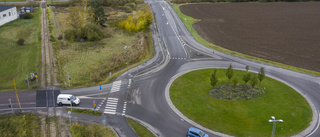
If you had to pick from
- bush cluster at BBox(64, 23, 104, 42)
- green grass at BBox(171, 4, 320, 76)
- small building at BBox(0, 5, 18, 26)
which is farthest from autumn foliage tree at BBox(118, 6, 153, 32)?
small building at BBox(0, 5, 18, 26)

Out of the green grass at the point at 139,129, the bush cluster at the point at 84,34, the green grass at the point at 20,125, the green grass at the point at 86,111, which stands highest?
the bush cluster at the point at 84,34

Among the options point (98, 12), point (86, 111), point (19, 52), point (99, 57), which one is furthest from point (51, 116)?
point (98, 12)

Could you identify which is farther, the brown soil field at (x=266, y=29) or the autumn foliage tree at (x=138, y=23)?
the autumn foliage tree at (x=138, y=23)

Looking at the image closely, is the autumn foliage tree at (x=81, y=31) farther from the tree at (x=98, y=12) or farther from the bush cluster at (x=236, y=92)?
the bush cluster at (x=236, y=92)

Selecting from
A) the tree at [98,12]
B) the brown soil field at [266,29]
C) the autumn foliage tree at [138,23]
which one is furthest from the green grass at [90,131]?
the tree at [98,12]

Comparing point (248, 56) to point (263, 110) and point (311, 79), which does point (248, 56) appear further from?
point (263, 110)

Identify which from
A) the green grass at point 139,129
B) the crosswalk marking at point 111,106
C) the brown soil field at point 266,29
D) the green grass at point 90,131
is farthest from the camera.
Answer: the brown soil field at point 266,29

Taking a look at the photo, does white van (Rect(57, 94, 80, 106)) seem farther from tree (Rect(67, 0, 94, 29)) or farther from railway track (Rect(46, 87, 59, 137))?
tree (Rect(67, 0, 94, 29))
